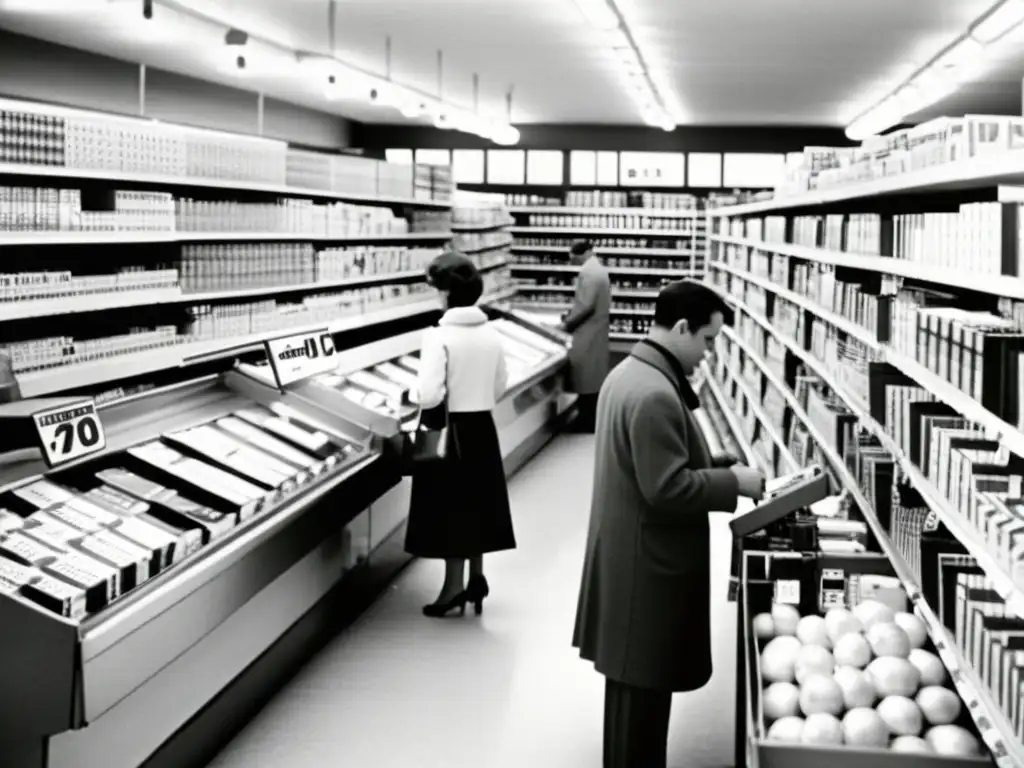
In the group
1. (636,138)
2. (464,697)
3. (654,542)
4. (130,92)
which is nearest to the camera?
(654,542)

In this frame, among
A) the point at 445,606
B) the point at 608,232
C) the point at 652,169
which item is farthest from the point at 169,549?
the point at 652,169

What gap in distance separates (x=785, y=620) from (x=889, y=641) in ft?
1.41

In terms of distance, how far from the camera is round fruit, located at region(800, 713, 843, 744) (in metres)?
3.24

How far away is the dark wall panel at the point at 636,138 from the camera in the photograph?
61.3 feet

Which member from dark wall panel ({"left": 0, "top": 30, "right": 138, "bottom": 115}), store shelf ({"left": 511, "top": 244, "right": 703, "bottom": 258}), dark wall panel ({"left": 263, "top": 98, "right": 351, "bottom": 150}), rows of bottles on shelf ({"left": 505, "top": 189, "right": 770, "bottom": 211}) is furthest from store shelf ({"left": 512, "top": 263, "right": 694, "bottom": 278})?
dark wall panel ({"left": 0, "top": 30, "right": 138, "bottom": 115})

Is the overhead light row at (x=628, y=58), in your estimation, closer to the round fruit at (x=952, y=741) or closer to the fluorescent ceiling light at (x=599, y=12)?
the fluorescent ceiling light at (x=599, y=12)

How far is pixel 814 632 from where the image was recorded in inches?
152

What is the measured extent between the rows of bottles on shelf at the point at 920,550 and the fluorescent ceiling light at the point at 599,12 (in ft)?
10.6

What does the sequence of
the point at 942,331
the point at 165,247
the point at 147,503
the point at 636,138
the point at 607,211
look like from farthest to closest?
the point at 636,138 → the point at 607,211 → the point at 165,247 → the point at 147,503 → the point at 942,331

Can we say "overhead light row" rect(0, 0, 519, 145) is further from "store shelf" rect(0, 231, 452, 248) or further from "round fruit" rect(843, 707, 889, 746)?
"round fruit" rect(843, 707, 889, 746)

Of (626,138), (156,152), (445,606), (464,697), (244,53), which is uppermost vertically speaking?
(626,138)

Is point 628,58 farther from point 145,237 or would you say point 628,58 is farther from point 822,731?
point 822,731

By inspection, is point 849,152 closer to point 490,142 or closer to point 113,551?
point 113,551

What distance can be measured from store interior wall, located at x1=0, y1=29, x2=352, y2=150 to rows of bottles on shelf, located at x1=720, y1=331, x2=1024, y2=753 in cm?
872
